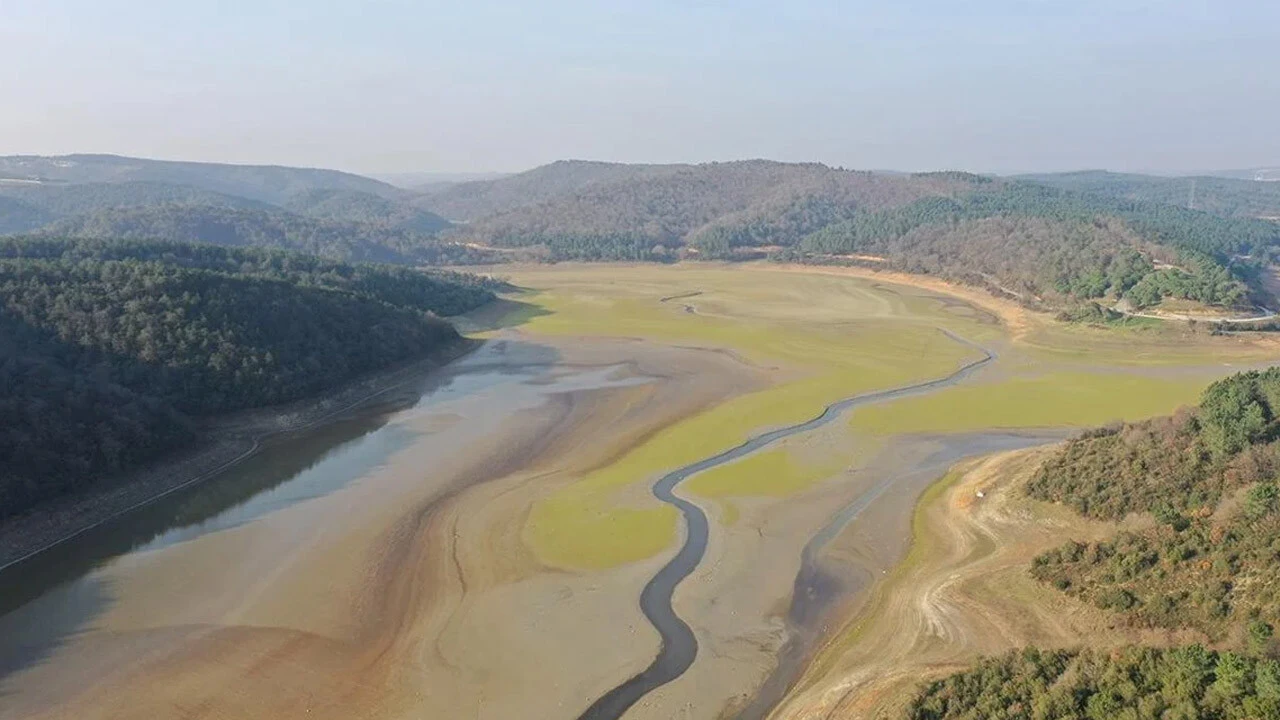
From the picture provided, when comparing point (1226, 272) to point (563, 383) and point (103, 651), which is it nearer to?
point (563, 383)

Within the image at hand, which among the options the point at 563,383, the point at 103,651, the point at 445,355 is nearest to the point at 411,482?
the point at 103,651

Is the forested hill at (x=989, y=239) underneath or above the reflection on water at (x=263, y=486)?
above

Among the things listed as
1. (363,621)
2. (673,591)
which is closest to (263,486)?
(363,621)

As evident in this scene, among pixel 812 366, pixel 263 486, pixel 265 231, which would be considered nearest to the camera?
pixel 263 486

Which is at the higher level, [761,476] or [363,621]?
[761,476]

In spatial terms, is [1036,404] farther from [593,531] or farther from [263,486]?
[263,486]

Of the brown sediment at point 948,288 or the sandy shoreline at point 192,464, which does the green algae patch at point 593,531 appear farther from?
the brown sediment at point 948,288

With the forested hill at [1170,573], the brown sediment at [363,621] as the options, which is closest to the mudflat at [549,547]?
the brown sediment at [363,621]
